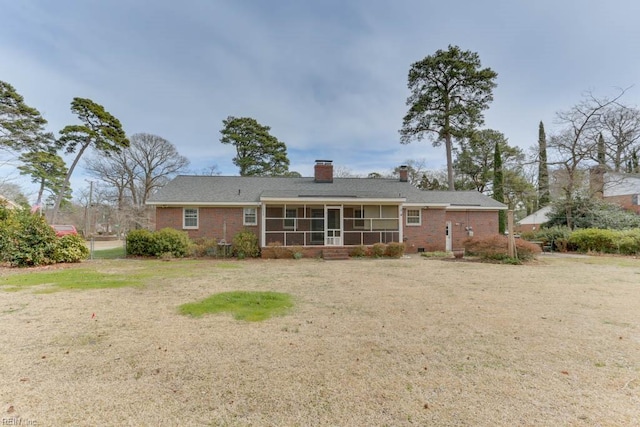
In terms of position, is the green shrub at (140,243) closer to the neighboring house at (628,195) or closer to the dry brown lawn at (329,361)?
the dry brown lawn at (329,361)

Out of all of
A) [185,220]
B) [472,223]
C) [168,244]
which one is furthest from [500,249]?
[185,220]

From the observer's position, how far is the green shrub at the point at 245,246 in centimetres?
1552

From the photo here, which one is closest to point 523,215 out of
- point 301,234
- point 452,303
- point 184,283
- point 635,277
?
point 635,277

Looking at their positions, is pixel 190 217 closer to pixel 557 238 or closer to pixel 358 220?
pixel 358 220

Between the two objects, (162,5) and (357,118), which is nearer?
(162,5)

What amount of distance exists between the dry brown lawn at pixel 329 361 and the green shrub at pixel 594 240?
13193 mm

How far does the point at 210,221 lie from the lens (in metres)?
17.4

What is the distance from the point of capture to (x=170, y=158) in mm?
36000

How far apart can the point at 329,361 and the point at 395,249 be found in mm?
12843

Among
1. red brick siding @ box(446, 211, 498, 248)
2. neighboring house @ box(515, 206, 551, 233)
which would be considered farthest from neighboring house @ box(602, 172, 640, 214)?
red brick siding @ box(446, 211, 498, 248)

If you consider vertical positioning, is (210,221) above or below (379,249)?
above

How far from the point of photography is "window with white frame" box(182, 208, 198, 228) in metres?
17.3

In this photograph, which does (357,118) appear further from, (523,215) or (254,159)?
(523,215)

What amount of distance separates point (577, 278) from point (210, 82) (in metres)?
20.6
